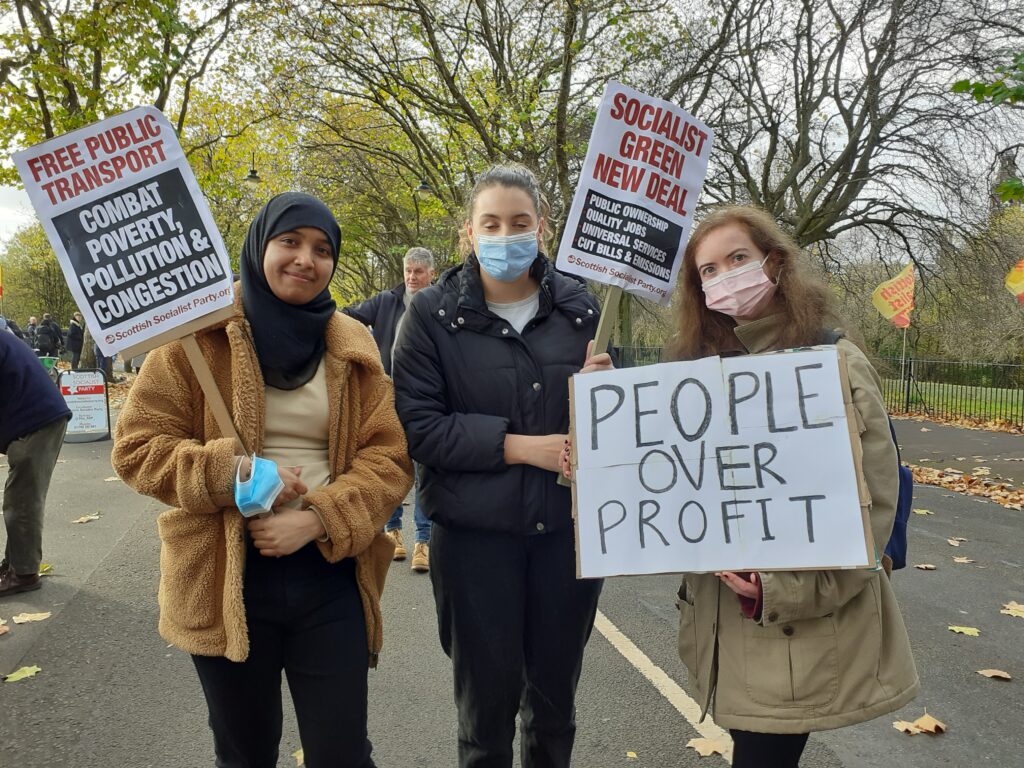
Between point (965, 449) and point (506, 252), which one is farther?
point (965, 449)

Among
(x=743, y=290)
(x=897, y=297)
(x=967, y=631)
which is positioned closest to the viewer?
(x=743, y=290)

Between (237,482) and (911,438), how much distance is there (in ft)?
48.1

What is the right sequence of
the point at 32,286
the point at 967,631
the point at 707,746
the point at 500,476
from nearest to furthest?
the point at 500,476 < the point at 707,746 < the point at 967,631 < the point at 32,286

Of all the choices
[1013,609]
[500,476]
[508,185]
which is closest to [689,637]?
[500,476]

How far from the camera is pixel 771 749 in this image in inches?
72.3

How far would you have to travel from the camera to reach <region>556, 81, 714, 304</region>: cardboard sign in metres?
2.30

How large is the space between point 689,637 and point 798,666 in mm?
315

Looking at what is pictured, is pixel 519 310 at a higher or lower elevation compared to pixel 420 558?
higher

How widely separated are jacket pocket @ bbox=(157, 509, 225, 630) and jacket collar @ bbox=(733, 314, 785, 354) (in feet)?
5.22

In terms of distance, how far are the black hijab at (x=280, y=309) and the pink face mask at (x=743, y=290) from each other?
1.16 metres

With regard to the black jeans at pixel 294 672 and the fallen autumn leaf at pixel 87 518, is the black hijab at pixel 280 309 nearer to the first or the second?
the black jeans at pixel 294 672

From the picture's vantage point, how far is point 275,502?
2014 millimetres

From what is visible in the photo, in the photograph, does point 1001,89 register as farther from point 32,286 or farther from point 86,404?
point 32,286

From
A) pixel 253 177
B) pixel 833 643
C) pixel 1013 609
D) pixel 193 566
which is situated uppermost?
pixel 253 177
